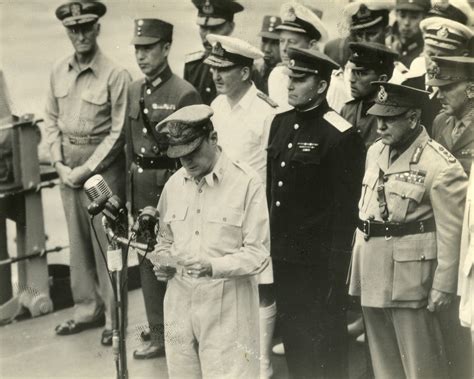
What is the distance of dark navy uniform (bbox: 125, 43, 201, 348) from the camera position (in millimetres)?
6109

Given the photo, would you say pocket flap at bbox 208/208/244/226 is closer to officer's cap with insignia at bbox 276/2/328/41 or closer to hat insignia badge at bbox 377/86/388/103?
hat insignia badge at bbox 377/86/388/103

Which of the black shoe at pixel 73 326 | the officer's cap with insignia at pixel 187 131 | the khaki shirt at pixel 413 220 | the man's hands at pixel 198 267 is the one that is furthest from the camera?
the black shoe at pixel 73 326

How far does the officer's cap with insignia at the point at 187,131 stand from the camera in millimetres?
4473

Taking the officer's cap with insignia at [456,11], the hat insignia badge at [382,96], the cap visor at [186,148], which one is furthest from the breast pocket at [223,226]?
the officer's cap with insignia at [456,11]

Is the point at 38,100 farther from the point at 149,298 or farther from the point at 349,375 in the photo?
the point at 349,375

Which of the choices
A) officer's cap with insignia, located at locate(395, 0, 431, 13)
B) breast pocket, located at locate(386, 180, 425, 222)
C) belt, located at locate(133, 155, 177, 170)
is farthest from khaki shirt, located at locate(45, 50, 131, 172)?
breast pocket, located at locate(386, 180, 425, 222)

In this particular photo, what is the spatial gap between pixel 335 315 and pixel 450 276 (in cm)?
93

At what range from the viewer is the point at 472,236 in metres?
4.43

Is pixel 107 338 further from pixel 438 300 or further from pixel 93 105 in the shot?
pixel 438 300

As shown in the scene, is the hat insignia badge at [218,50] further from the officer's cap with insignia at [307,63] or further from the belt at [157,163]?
the belt at [157,163]

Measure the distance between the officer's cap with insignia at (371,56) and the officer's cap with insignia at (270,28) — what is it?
1909 millimetres

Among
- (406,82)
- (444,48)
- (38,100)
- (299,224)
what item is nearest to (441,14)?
(444,48)

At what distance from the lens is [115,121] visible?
6504 mm

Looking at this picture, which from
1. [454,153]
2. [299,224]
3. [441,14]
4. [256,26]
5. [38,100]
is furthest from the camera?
[38,100]
